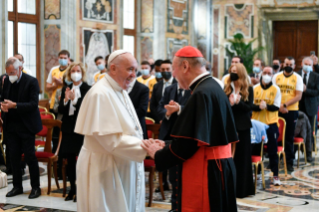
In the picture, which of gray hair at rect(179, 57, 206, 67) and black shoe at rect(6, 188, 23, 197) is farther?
black shoe at rect(6, 188, 23, 197)

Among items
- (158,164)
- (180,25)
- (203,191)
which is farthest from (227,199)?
(180,25)

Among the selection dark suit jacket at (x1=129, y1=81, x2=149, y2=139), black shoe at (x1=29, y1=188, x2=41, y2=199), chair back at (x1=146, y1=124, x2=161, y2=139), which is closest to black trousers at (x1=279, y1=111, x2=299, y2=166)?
chair back at (x1=146, y1=124, x2=161, y2=139)

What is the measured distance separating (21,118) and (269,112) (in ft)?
11.1

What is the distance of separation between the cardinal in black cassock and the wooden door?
12.9 m

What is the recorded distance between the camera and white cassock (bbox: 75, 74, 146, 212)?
3.11 metres

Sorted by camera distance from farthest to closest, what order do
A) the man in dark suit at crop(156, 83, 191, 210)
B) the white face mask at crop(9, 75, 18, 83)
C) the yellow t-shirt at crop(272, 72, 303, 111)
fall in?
the yellow t-shirt at crop(272, 72, 303, 111) < the white face mask at crop(9, 75, 18, 83) < the man in dark suit at crop(156, 83, 191, 210)

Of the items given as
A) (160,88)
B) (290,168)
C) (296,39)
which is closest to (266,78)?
(160,88)

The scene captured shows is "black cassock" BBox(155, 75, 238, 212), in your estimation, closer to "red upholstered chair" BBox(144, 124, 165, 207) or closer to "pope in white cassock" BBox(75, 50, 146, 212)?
"pope in white cassock" BBox(75, 50, 146, 212)

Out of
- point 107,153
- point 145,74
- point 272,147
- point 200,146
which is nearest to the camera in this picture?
point 200,146

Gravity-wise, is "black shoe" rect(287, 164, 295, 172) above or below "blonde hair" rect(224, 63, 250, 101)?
below

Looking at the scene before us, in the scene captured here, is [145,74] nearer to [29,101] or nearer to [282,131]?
[282,131]

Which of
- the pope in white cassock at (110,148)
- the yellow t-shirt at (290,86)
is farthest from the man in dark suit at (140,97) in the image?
the yellow t-shirt at (290,86)

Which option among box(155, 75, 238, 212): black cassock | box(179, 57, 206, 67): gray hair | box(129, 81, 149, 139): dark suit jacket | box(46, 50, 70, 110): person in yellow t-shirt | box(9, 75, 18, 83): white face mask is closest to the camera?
box(155, 75, 238, 212): black cassock

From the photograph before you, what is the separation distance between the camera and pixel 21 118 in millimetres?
5672
